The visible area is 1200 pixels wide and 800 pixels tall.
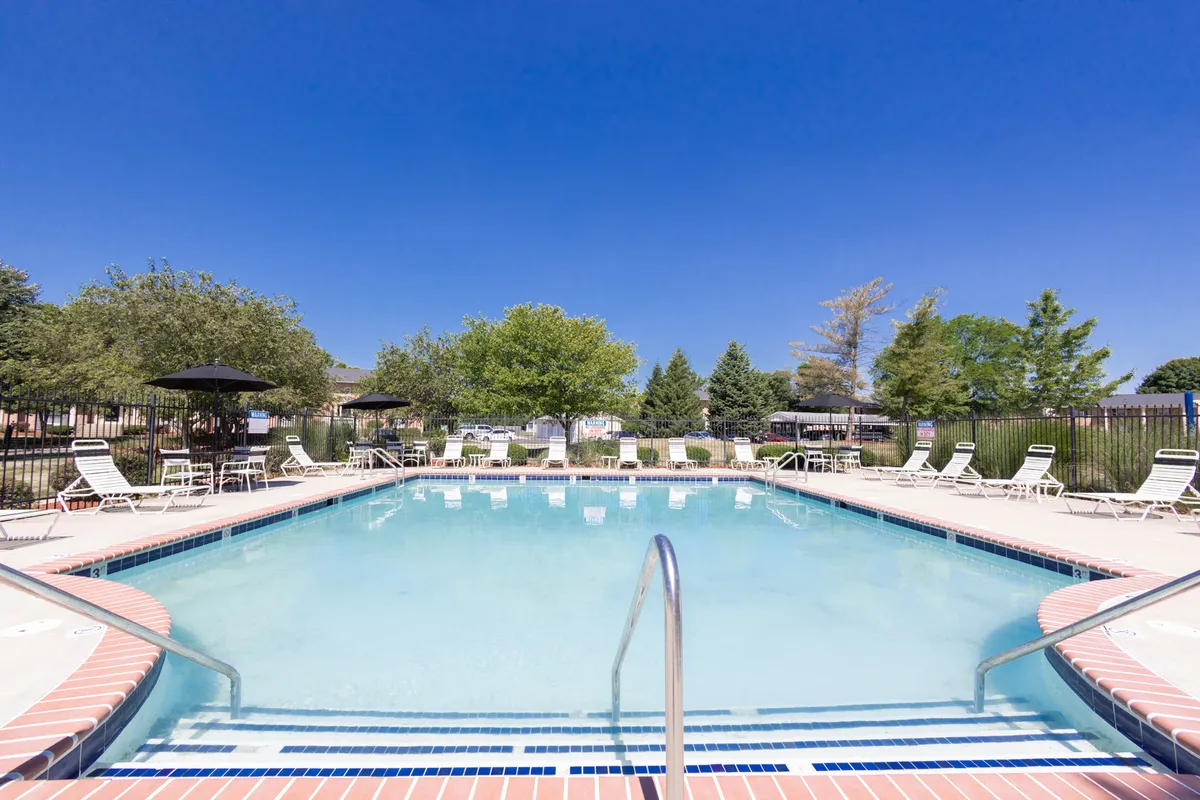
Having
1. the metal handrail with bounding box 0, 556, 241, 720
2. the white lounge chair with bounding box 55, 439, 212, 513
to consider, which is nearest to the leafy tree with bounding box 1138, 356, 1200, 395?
the metal handrail with bounding box 0, 556, 241, 720

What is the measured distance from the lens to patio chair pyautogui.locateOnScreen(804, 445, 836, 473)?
15.9 m

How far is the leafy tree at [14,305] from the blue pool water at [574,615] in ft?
103

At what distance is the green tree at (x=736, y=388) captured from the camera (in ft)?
137

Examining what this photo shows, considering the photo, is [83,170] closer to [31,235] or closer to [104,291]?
[104,291]

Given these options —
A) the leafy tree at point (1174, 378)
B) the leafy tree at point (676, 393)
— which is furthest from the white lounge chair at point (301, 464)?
the leafy tree at point (1174, 378)

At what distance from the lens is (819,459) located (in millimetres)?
15977

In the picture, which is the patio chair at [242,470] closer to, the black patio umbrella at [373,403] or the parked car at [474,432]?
the black patio umbrella at [373,403]

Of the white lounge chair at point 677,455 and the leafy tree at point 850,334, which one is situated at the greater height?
the leafy tree at point 850,334

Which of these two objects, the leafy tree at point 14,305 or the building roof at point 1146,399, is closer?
the leafy tree at point 14,305

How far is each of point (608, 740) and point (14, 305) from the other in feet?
144

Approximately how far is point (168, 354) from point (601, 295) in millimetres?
21382

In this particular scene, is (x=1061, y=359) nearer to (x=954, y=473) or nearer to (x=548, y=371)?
(x=954, y=473)

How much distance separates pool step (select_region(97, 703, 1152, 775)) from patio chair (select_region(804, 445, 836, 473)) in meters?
13.3

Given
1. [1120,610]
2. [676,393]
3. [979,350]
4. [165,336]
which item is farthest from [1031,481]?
[979,350]
